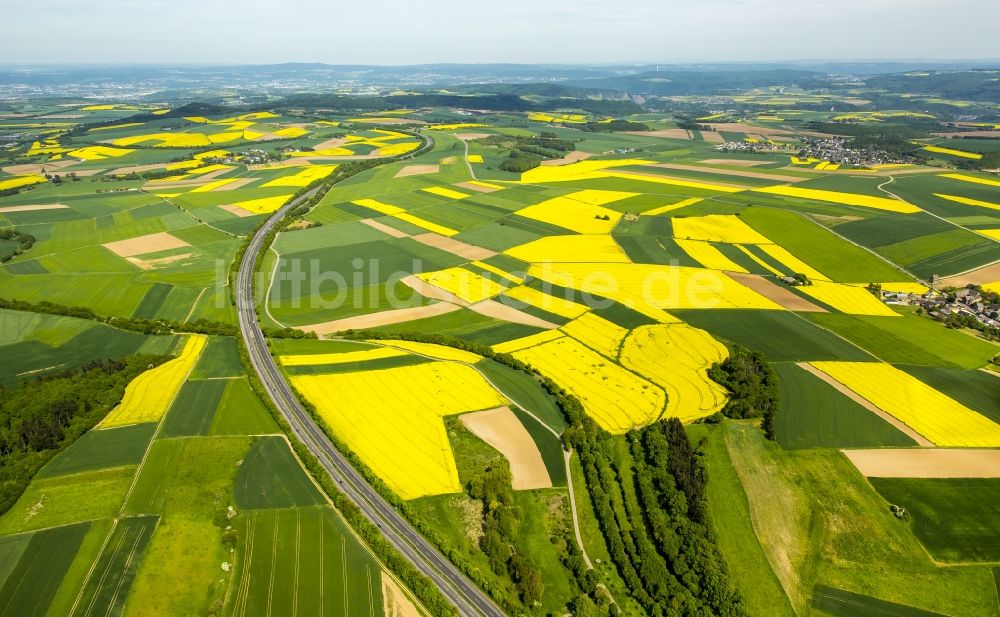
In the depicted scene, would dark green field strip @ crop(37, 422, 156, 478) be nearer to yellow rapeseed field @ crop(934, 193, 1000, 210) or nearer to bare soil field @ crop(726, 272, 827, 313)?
bare soil field @ crop(726, 272, 827, 313)

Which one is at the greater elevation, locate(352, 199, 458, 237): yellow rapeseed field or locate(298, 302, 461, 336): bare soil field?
locate(352, 199, 458, 237): yellow rapeseed field

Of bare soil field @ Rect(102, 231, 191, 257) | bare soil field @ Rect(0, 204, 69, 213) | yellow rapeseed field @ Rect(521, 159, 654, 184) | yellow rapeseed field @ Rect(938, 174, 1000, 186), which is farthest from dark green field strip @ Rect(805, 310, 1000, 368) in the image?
bare soil field @ Rect(0, 204, 69, 213)

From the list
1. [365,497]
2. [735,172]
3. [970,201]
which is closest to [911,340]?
[365,497]

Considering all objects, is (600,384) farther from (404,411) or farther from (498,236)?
(498,236)

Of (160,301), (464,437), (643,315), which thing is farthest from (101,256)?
(643,315)

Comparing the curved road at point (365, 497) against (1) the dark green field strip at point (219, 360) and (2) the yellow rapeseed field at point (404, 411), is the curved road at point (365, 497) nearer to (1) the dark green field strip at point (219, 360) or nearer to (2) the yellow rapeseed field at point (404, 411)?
(2) the yellow rapeseed field at point (404, 411)

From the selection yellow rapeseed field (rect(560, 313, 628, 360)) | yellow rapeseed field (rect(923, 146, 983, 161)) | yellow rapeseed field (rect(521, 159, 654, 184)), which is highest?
yellow rapeseed field (rect(923, 146, 983, 161))

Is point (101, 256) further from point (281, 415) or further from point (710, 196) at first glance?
point (710, 196)
